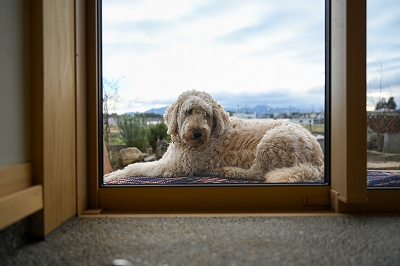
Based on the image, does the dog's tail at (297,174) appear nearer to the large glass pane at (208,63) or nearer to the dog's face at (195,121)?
the large glass pane at (208,63)

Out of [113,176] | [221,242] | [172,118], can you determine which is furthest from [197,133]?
[221,242]

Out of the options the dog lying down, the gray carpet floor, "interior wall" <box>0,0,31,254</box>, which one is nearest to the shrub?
the dog lying down

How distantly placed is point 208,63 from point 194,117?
0.38 meters

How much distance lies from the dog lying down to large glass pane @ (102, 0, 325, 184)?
1.9 inches

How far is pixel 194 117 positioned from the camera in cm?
228

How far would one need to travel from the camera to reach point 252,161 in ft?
7.12

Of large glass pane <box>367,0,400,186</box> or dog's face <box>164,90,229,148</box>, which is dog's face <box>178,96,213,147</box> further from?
large glass pane <box>367,0,400,186</box>

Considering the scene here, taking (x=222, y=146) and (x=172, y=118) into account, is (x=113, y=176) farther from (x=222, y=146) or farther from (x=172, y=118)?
(x=222, y=146)

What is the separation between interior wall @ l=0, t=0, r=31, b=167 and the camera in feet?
3.56

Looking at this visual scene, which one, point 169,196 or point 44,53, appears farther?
point 169,196

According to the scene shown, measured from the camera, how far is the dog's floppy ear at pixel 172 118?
87.7 inches

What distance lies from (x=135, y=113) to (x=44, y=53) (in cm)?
87

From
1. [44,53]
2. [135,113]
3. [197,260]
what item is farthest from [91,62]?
[197,260]

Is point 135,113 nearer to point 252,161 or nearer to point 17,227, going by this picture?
point 252,161
